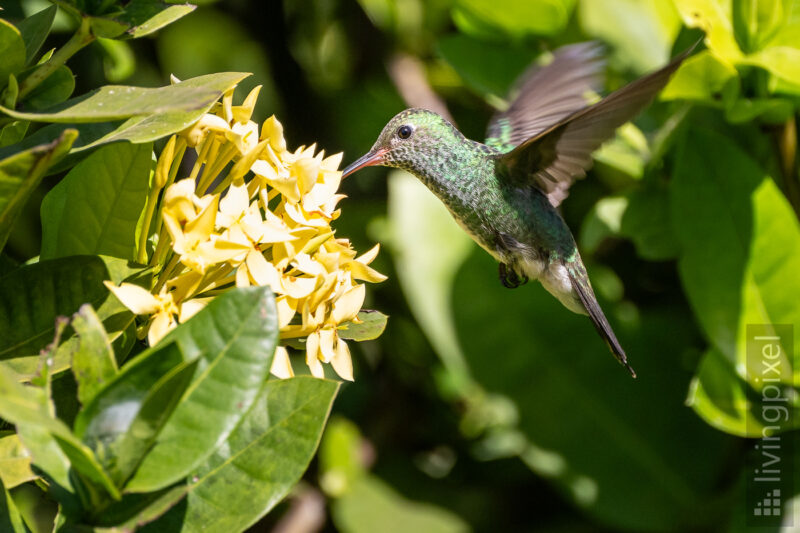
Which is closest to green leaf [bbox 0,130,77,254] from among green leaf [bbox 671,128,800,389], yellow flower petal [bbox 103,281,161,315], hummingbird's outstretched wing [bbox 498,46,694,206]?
yellow flower petal [bbox 103,281,161,315]

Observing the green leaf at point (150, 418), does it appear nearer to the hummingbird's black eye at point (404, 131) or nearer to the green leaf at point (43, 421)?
the green leaf at point (43, 421)

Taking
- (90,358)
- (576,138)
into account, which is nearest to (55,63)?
(90,358)

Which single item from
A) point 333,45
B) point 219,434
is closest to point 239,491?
point 219,434

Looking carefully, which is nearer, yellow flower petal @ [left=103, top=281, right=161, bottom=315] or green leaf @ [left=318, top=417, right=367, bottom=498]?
yellow flower petal @ [left=103, top=281, right=161, bottom=315]

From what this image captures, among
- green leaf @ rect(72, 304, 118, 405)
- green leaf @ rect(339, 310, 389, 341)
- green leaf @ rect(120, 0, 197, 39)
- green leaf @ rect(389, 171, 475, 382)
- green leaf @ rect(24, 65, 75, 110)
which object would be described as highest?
green leaf @ rect(120, 0, 197, 39)

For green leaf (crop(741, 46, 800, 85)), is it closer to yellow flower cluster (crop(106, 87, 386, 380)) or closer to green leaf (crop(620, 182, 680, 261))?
green leaf (crop(620, 182, 680, 261))

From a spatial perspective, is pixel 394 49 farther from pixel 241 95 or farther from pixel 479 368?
pixel 479 368

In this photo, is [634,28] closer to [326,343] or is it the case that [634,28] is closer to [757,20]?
[757,20]

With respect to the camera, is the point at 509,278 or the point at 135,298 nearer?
the point at 135,298
